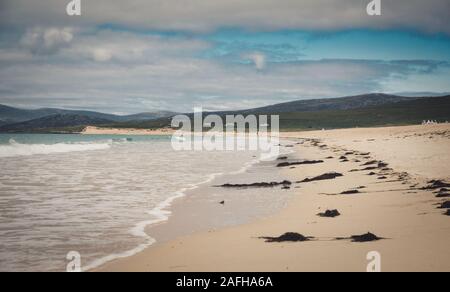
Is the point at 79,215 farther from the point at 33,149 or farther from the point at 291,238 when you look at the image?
the point at 33,149

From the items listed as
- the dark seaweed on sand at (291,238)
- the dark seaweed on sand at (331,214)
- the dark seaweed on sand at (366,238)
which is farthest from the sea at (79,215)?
the dark seaweed on sand at (331,214)

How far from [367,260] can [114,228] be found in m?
6.27

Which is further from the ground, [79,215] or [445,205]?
[445,205]

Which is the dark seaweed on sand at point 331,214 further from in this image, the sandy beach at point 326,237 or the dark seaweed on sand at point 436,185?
the dark seaweed on sand at point 436,185

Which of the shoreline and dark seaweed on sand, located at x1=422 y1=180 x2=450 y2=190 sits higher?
dark seaweed on sand, located at x1=422 y1=180 x2=450 y2=190

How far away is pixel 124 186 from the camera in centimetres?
1873

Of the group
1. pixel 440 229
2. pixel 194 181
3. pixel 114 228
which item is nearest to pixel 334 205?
pixel 440 229

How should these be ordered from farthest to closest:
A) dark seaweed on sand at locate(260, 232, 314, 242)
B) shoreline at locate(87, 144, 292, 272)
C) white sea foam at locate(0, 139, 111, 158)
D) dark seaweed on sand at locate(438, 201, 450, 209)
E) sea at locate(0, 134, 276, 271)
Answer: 1. white sea foam at locate(0, 139, 111, 158)
2. dark seaweed on sand at locate(438, 201, 450, 209)
3. dark seaweed on sand at locate(260, 232, 314, 242)
4. sea at locate(0, 134, 276, 271)
5. shoreline at locate(87, 144, 292, 272)

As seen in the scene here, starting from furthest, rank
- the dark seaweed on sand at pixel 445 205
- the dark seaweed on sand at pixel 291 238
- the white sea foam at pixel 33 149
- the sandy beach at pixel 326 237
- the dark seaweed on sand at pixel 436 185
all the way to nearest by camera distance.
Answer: the white sea foam at pixel 33 149 < the dark seaweed on sand at pixel 436 185 < the dark seaweed on sand at pixel 445 205 < the dark seaweed on sand at pixel 291 238 < the sandy beach at pixel 326 237

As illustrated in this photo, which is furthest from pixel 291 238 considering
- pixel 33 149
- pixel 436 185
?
pixel 33 149

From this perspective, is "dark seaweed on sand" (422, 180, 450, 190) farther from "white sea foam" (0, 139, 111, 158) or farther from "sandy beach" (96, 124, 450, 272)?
"white sea foam" (0, 139, 111, 158)

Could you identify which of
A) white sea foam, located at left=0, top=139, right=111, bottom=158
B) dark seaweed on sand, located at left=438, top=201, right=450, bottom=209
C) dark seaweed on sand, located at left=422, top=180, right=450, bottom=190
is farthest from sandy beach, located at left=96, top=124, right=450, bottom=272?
white sea foam, located at left=0, top=139, right=111, bottom=158

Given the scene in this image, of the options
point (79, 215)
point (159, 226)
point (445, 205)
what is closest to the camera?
point (445, 205)

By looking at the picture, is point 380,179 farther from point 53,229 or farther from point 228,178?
point 53,229
